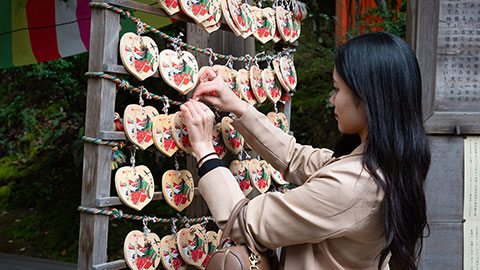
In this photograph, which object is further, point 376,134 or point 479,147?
point 479,147

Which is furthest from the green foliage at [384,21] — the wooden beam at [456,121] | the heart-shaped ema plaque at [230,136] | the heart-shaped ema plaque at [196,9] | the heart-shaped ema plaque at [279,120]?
the heart-shaped ema plaque at [196,9]

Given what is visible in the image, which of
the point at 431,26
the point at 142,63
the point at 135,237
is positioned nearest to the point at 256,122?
the point at 142,63

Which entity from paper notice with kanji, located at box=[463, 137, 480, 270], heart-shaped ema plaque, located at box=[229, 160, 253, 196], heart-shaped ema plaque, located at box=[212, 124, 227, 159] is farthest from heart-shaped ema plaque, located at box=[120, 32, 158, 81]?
paper notice with kanji, located at box=[463, 137, 480, 270]

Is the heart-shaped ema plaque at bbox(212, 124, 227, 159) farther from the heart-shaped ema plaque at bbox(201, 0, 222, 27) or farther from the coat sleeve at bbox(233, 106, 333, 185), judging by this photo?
the heart-shaped ema plaque at bbox(201, 0, 222, 27)

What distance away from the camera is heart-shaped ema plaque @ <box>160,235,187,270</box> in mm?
1664

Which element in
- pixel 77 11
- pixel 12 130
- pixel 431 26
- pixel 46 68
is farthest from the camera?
pixel 12 130

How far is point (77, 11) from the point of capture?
3.20 m

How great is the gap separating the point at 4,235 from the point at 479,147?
Answer: 4.49 m

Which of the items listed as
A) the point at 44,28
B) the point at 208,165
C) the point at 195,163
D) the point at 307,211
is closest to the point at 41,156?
the point at 44,28

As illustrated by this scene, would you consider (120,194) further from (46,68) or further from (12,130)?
(12,130)

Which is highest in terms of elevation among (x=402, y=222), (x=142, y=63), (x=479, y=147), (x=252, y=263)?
(x=142, y=63)

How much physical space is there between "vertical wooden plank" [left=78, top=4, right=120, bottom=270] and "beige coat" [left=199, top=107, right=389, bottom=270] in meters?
0.31

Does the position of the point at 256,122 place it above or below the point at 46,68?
below

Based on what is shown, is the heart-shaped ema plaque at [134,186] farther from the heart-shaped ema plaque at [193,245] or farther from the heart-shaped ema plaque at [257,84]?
the heart-shaped ema plaque at [257,84]
